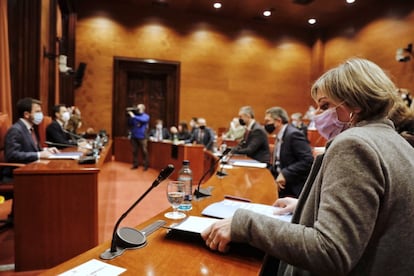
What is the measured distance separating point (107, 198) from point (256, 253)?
3942mm

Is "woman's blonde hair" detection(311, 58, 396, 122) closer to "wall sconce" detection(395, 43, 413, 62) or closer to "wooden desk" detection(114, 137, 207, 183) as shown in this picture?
"wooden desk" detection(114, 137, 207, 183)

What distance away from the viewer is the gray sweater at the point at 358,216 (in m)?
0.76

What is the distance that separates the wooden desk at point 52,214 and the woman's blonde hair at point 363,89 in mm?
2068

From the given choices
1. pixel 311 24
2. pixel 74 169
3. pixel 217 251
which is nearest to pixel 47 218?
pixel 74 169

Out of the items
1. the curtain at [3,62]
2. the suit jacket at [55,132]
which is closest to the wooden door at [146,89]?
the suit jacket at [55,132]

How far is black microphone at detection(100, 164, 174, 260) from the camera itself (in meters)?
1.06

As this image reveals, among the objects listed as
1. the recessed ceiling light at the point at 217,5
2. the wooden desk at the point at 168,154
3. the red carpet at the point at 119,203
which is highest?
the recessed ceiling light at the point at 217,5

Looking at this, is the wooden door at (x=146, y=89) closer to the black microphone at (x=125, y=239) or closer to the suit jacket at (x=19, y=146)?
the suit jacket at (x=19, y=146)

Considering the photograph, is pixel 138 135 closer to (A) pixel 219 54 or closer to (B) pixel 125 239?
(A) pixel 219 54

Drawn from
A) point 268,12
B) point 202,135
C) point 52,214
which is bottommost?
point 52,214

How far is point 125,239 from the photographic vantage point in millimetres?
1129

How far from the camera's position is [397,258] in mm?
830

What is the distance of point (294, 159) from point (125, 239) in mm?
2173

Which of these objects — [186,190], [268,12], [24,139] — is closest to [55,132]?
[24,139]
